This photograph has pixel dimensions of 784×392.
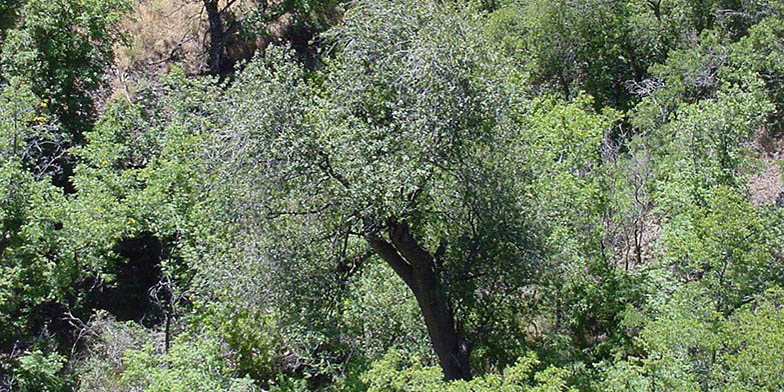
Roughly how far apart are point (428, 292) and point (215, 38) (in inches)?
712

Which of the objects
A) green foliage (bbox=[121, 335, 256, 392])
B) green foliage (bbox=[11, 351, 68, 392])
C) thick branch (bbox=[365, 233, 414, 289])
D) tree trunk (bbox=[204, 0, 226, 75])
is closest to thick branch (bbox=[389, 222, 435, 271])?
thick branch (bbox=[365, 233, 414, 289])

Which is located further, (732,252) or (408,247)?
(732,252)

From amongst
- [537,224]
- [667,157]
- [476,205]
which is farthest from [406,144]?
[667,157]

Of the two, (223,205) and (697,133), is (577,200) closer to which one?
(697,133)

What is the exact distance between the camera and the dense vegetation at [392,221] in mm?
12312

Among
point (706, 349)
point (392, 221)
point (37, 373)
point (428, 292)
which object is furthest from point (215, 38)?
point (706, 349)

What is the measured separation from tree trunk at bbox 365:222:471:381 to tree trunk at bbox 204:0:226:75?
56.9ft

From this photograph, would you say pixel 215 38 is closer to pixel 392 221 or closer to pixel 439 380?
pixel 392 221

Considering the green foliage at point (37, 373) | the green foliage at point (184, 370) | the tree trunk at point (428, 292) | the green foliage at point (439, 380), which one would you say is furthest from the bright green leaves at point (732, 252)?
the green foliage at point (37, 373)

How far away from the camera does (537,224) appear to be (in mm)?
14258

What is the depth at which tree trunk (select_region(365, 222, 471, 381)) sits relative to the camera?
13.5 metres

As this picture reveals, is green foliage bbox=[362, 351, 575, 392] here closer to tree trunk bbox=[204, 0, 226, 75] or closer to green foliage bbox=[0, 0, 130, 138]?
green foliage bbox=[0, 0, 130, 138]

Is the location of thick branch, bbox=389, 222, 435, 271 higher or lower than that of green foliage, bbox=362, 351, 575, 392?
higher

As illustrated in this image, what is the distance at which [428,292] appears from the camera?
14.2 meters
